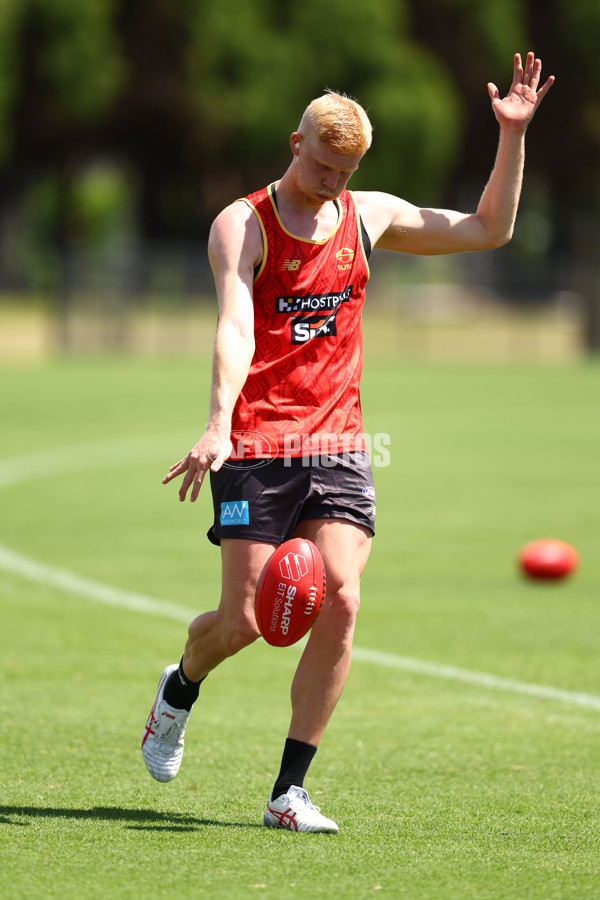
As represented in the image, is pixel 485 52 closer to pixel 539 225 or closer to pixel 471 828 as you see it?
pixel 539 225

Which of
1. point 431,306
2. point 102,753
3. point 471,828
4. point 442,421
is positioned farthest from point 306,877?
point 431,306

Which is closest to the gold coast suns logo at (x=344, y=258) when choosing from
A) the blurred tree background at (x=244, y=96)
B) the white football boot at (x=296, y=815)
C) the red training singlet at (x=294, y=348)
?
the red training singlet at (x=294, y=348)

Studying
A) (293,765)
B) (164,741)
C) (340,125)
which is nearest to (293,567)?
(293,765)

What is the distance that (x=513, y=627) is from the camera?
864 centimetres

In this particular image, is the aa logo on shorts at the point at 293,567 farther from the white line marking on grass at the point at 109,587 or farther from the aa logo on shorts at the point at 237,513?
the white line marking on grass at the point at 109,587

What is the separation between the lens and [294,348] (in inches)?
204

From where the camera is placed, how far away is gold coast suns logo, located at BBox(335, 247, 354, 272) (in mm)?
5250

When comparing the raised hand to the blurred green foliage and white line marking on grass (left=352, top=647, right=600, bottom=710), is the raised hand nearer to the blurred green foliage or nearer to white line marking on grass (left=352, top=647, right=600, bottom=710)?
white line marking on grass (left=352, top=647, right=600, bottom=710)

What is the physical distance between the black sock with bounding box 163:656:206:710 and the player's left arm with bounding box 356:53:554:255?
1807 millimetres

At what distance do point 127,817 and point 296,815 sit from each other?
Answer: 610mm

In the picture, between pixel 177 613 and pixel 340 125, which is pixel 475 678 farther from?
pixel 340 125

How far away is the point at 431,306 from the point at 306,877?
1895 inches

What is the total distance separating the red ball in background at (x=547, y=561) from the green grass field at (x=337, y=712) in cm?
→ 14

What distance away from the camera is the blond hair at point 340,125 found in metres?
4.91
